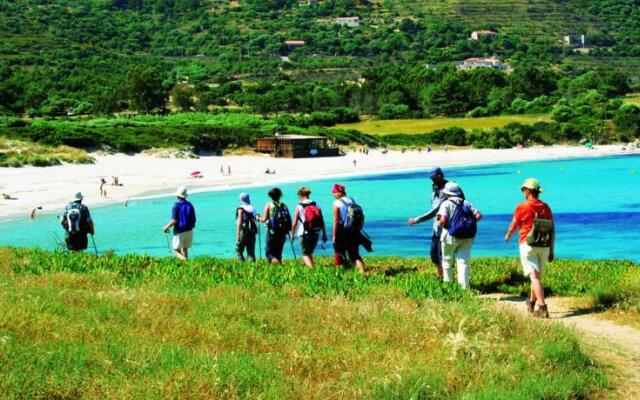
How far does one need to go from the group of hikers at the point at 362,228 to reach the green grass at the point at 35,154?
41.5m

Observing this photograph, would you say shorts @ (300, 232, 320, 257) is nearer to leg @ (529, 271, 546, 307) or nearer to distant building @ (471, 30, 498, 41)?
leg @ (529, 271, 546, 307)

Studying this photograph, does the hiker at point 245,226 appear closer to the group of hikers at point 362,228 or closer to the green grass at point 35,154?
the group of hikers at point 362,228

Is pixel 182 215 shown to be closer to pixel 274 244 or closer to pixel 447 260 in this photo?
pixel 274 244

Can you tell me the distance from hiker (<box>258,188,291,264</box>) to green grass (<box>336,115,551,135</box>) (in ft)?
259

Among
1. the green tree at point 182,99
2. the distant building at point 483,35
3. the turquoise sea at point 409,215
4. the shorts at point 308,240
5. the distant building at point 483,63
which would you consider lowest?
the turquoise sea at point 409,215

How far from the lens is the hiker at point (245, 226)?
13.5 metres

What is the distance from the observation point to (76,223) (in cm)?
1373

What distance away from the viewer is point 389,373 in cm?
633

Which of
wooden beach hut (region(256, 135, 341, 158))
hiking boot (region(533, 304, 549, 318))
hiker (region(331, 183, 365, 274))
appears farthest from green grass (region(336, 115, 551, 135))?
hiking boot (region(533, 304, 549, 318))

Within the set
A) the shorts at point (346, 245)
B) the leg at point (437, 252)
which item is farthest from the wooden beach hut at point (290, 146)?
the leg at point (437, 252)

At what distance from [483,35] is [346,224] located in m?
188

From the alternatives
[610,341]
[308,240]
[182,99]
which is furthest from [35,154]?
[610,341]

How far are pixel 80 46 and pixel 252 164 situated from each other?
103 metres

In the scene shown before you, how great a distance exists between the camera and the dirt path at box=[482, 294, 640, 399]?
7020 millimetres
